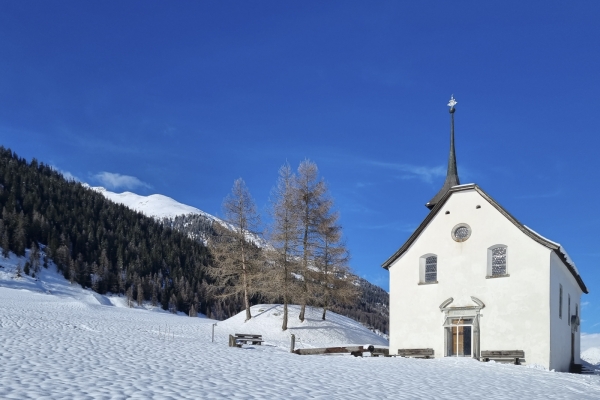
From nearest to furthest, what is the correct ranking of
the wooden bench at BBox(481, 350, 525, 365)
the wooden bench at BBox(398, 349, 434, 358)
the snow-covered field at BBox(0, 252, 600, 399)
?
the snow-covered field at BBox(0, 252, 600, 399) → the wooden bench at BBox(481, 350, 525, 365) → the wooden bench at BBox(398, 349, 434, 358)

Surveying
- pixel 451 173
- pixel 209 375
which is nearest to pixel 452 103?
pixel 451 173

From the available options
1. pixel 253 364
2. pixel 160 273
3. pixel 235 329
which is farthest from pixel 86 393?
pixel 160 273

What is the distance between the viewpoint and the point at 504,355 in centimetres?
2373

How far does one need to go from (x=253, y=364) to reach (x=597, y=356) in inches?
1595

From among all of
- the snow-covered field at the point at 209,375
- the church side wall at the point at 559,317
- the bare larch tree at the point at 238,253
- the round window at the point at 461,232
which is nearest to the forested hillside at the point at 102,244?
the bare larch tree at the point at 238,253

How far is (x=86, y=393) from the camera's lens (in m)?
10.3

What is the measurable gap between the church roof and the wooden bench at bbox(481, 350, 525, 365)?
4.73 meters

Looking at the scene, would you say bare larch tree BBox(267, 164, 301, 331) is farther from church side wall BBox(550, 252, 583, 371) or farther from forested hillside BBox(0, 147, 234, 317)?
forested hillside BBox(0, 147, 234, 317)

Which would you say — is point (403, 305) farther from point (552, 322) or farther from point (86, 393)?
point (86, 393)

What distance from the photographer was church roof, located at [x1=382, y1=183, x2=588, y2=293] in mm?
23969

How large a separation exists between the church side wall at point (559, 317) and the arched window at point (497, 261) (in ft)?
6.52

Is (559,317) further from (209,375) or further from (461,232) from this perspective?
(209,375)

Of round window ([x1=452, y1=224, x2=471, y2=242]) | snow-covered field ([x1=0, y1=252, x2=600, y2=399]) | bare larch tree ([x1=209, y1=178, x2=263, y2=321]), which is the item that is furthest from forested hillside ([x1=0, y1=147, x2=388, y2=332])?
snow-covered field ([x1=0, y1=252, x2=600, y2=399])

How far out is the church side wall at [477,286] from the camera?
23.7 meters
